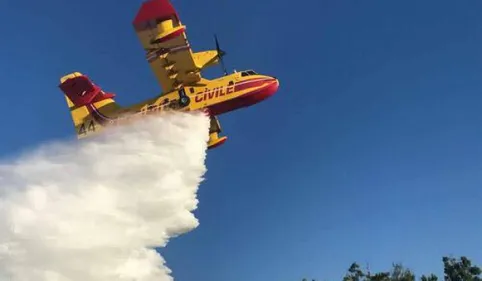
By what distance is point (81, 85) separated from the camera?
26.7 m

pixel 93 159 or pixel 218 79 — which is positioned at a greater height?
pixel 218 79

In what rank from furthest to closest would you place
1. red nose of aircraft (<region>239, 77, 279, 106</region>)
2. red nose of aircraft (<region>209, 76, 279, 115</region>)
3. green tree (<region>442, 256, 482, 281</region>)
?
green tree (<region>442, 256, 482, 281</region>) < red nose of aircraft (<region>239, 77, 279, 106</region>) < red nose of aircraft (<region>209, 76, 279, 115</region>)

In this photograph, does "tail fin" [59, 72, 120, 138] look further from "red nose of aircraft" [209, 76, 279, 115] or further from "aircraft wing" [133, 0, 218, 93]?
"red nose of aircraft" [209, 76, 279, 115]

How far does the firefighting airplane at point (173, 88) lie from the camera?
23.9 m

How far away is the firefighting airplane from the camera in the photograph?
23938mm

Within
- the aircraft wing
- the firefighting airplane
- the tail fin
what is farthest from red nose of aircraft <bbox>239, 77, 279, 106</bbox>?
the tail fin

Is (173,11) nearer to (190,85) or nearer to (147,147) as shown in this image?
(190,85)

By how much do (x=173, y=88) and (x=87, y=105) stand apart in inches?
187

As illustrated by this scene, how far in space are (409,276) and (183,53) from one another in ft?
149

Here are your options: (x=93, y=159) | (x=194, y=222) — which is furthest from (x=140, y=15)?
(x=194, y=222)

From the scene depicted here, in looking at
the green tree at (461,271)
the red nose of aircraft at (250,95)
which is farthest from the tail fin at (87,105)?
the green tree at (461,271)

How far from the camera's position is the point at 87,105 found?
1065 inches

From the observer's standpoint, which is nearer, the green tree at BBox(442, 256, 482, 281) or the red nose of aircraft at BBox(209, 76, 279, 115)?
the red nose of aircraft at BBox(209, 76, 279, 115)

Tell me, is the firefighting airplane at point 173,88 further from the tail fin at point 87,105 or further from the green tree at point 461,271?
the green tree at point 461,271
